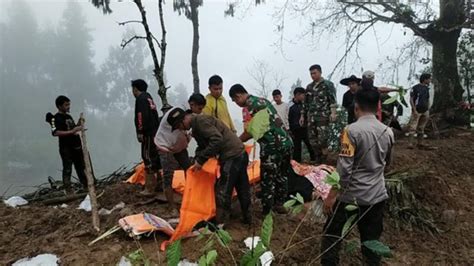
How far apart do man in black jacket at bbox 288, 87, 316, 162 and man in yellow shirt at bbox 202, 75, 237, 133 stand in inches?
69.9

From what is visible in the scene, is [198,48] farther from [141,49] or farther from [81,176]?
[141,49]

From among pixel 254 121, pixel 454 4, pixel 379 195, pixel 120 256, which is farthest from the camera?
pixel 454 4

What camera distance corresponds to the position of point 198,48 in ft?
46.7

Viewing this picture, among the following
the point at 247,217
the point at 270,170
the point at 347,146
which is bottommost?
the point at 247,217

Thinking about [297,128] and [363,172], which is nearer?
[363,172]

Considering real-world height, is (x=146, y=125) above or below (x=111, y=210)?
above

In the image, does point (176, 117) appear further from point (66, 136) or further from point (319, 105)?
point (319, 105)

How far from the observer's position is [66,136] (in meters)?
6.07

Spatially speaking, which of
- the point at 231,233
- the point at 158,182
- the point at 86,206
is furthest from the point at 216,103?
Result: the point at 86,206

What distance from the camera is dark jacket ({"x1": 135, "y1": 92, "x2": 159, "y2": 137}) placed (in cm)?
502

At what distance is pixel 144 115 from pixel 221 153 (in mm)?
1490

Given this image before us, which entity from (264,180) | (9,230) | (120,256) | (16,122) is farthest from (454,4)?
(16,122)

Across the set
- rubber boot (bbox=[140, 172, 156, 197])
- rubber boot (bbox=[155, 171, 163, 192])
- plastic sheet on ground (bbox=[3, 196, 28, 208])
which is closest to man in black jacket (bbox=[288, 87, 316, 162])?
rubber boot (bbox=[155, 171, 163, 192])

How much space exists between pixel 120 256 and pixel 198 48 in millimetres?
11522
